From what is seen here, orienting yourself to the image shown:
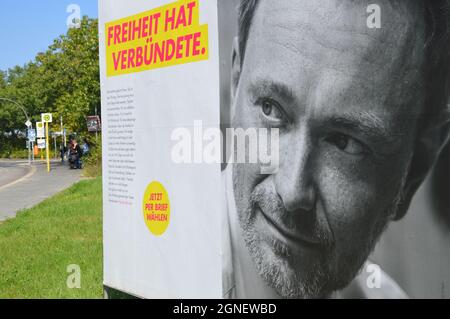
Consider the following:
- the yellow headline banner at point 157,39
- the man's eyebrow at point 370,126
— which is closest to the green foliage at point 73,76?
the yellow headline banner at point 157,39

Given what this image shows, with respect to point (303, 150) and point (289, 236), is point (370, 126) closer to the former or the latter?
point (303, 150)

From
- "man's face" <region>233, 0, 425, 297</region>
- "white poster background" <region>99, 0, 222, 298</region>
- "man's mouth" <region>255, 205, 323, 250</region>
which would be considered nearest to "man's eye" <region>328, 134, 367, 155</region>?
"man's face" <region>233, 0, 425, 297</region>

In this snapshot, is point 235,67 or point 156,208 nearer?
point 235,67

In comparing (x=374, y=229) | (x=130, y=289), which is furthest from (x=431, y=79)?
(x=130, y=289)

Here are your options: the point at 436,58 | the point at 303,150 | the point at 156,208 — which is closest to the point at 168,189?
the point at 156,208

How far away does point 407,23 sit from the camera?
3.56m

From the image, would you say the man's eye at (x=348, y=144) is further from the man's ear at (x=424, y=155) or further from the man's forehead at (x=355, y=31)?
the man's forehead at (x=355, y=31)

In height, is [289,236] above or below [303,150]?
below

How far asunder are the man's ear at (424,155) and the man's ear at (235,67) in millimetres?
1196

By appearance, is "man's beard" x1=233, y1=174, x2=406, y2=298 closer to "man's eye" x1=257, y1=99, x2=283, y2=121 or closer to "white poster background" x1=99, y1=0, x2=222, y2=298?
"white poster background" x1=99, y1=0, x2=222, y2=298

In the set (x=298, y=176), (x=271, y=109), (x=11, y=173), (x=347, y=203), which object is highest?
(x=271, y=109)

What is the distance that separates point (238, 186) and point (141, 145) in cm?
127

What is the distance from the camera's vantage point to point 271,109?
391 centimetres

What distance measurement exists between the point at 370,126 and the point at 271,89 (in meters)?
0.66
